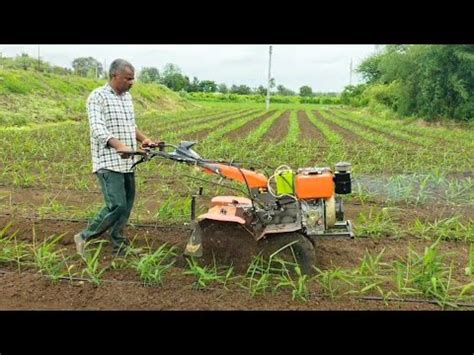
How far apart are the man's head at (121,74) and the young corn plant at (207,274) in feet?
4.49

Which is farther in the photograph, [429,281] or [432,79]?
[432,79]

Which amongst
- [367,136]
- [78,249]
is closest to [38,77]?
[367,136]

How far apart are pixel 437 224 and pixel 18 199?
14.6ft

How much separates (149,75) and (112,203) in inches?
1002

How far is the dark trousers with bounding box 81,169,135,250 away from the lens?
4023 mm

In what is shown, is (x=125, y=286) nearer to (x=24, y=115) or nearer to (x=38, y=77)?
(x=24, y=115)

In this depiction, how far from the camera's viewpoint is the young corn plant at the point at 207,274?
3.60 m

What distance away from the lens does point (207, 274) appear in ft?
12.0

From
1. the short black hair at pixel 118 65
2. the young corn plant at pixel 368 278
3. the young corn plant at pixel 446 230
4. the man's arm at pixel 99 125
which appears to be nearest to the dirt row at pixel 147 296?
the young corn plant at pixel 368 278

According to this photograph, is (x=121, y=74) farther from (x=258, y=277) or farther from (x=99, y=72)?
(x=99, y=72)

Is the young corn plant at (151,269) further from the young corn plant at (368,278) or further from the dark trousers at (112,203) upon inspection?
the young corn plant at (368,278)

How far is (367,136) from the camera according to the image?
1450 cm

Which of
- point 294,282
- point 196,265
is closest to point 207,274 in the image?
point 196,265

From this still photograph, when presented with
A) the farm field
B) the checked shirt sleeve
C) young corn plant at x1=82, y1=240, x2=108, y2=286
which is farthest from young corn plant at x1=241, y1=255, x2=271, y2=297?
the checked shirt sleeve
